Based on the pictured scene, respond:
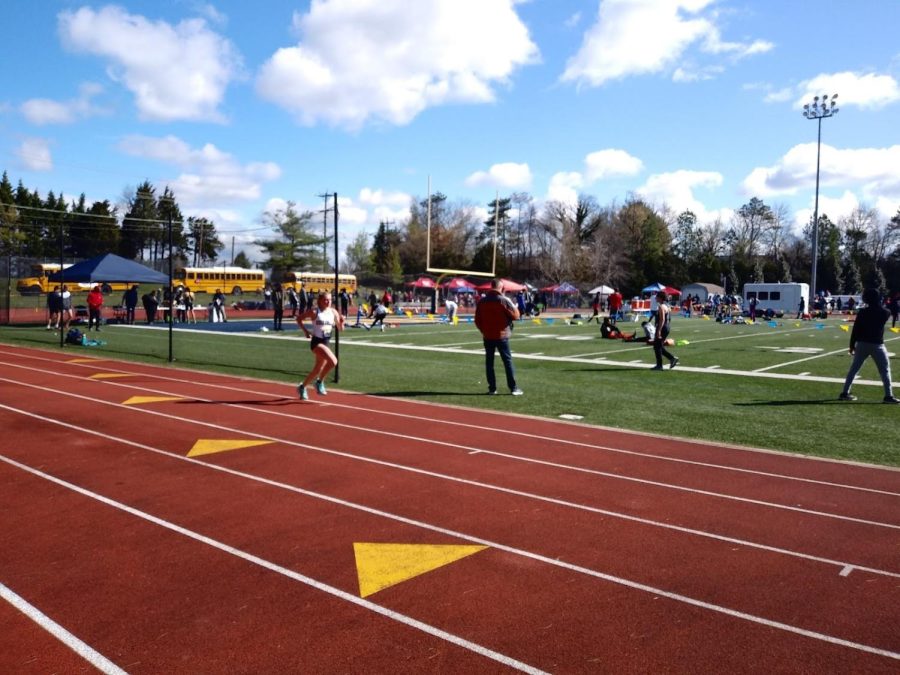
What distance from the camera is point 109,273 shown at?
29703 millimetres

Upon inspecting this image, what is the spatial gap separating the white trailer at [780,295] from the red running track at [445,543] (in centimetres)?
5244

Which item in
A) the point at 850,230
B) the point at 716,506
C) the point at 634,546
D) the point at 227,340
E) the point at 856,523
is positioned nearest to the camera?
the point at 634,546

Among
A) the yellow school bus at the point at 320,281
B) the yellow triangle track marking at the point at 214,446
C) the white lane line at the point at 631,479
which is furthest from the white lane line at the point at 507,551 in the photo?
the yellow school bus at the point at 320,281

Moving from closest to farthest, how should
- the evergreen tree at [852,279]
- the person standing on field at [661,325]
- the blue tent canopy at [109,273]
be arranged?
the person standing on field at [661,325] → the blue tent canopy at [109,273] → the evergreen tree at [852,279]

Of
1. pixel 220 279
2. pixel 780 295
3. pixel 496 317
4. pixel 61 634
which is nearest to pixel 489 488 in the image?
pixel 61 634

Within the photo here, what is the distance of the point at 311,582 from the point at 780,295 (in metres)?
58.5

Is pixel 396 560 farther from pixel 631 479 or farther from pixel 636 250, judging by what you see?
pixel 636 250

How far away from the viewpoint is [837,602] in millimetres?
4223

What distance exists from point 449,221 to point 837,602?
99.2 meters

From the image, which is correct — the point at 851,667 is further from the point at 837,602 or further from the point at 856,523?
the point at 856,523

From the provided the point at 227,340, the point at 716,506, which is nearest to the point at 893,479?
the point at 716,506

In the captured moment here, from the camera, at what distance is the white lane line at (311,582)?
142 inches

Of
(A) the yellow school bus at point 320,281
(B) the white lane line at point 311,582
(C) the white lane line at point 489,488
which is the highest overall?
(A) the yellow school bus at point 320,281

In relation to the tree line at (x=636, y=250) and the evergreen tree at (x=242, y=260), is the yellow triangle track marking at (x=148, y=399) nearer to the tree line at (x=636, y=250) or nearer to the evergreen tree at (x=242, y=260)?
the tree line at (x=636, y=250)
